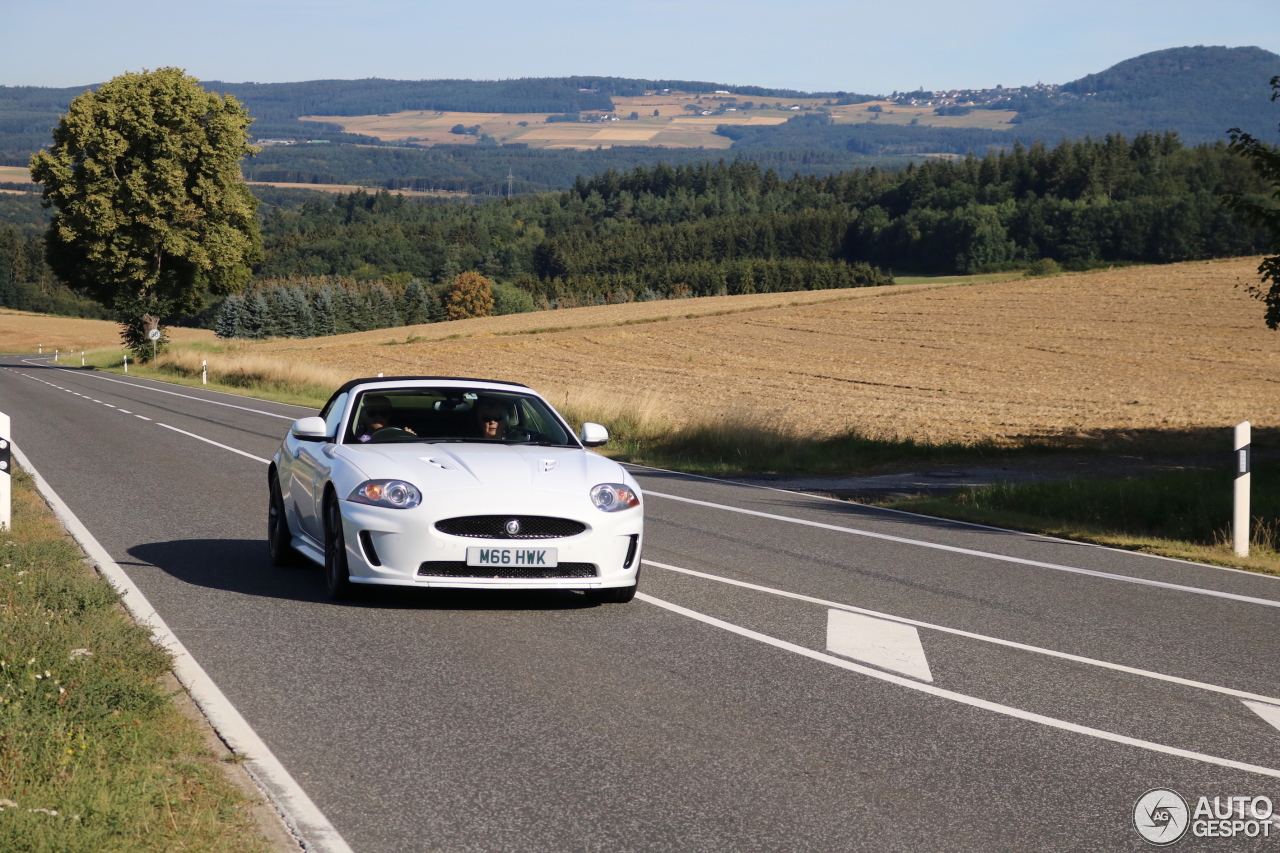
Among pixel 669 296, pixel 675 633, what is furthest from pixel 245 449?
pixel 669 296

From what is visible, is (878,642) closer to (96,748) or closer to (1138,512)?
(96,748)

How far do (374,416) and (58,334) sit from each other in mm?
127066

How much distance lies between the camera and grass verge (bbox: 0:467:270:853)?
426 cm

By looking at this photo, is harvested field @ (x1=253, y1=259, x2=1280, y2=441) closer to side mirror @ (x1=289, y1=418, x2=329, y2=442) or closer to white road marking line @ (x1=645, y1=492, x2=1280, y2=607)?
white road marking line @ (x1=645, y1=492, x2=1280, y2=607)

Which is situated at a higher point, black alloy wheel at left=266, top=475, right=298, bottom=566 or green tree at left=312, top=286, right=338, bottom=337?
black alloy wheel at left=266, top=475, right=298, bottom=566

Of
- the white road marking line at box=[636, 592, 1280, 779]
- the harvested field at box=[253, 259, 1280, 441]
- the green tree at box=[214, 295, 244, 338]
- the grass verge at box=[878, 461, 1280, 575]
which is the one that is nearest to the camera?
the white road marking line at box=[636, 592, 1280, 779]

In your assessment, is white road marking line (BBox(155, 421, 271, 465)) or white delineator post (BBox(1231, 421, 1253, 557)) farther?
white road marking line (BBox(155, 421, 271, 465))

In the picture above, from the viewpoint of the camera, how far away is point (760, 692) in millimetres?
6477

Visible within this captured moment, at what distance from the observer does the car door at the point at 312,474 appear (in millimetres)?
9031

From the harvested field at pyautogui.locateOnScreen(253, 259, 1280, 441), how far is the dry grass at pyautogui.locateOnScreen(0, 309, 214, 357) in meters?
40.5

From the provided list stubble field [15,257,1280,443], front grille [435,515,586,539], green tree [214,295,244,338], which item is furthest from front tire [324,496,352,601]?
green tree [214,295,244,338]

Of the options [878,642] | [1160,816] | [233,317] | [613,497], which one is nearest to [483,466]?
[613,497]

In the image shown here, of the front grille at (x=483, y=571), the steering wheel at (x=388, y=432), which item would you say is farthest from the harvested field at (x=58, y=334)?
the front grille at (x=483, y=571)

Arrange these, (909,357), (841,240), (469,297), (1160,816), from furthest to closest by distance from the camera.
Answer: (841,240)
(469,297)
(909,357)
(1160,816)
